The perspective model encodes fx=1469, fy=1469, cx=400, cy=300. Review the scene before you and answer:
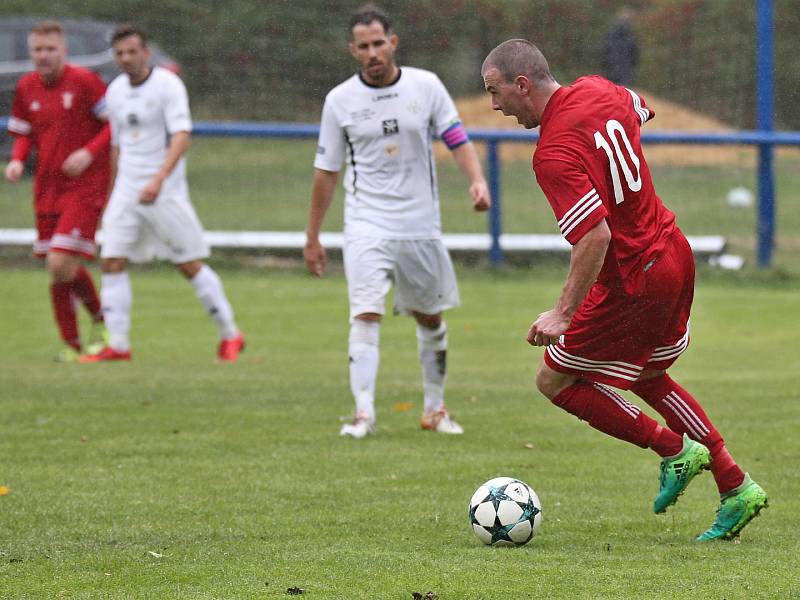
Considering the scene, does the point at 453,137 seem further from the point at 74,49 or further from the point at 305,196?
the point at 74,49

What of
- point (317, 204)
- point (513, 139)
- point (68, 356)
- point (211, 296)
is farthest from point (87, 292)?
point (513, 139)

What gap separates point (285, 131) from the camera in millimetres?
16141

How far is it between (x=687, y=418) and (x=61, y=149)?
653 cm

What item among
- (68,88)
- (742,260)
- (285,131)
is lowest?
(742,260)

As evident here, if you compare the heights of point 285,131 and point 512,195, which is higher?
point 285,131

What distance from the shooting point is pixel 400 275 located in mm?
7980

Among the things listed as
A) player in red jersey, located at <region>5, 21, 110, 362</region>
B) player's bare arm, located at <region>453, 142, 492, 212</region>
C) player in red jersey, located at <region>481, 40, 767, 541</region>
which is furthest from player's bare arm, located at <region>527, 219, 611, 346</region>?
player in red jersey, located at <region>5, 21, 110, 362</region>

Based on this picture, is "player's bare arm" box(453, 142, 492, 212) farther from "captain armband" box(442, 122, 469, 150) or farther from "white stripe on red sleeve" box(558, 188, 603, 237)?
"white stripe on red sleeve" box(558, 188, 603, 237)

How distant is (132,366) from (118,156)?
1620mm

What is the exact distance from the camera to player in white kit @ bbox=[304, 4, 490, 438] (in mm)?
7867

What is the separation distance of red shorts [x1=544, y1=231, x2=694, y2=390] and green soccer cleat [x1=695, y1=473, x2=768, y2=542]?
559 mm

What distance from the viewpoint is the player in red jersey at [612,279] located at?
4996mm

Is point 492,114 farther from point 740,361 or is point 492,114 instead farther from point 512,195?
point 740,361

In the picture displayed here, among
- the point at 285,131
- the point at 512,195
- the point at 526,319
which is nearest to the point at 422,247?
the point at 526,319
